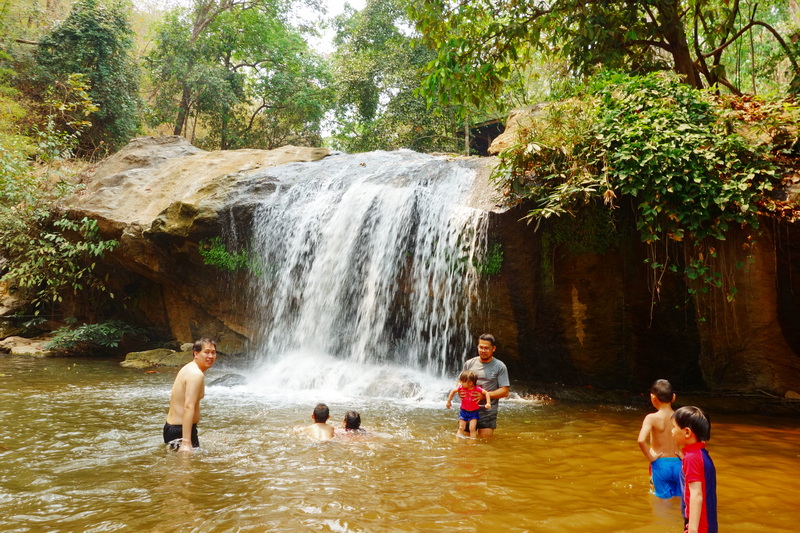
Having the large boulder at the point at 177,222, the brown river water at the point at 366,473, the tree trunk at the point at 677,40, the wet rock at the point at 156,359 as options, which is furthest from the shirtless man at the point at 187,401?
the tree trunk at the point at 677,40

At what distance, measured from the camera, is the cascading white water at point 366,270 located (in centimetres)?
934

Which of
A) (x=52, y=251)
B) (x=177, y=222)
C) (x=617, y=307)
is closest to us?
(x=617, y=307)

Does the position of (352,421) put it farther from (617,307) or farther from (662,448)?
(617,307)

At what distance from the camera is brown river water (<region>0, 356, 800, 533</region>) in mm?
3307

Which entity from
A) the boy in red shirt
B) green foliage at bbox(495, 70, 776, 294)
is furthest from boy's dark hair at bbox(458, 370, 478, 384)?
green foliage at bbox(495, 70, 776, 294)

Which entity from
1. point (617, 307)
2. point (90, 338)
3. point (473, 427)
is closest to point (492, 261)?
point (617, 307)

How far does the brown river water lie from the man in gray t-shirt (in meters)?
0.22

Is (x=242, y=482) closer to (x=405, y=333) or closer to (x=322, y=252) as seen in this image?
(x=405, y=333)

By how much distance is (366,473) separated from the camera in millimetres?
4297

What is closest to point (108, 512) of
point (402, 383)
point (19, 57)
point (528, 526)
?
point (528, 526)

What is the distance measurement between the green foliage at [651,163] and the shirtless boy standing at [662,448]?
385 centimetres

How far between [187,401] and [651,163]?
21.0ft

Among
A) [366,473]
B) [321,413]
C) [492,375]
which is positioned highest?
[492,375]

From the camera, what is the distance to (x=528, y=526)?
10.6ft
